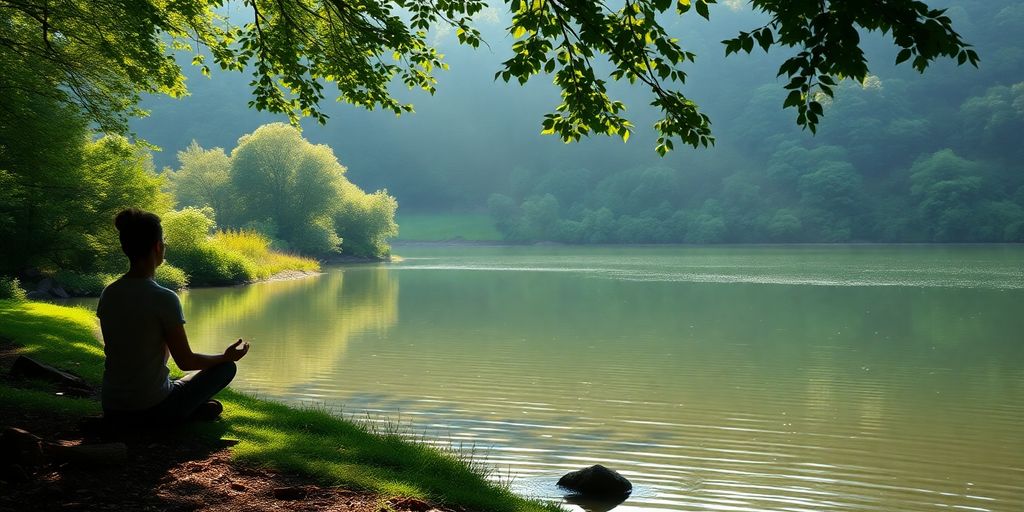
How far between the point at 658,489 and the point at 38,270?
88.0 ft

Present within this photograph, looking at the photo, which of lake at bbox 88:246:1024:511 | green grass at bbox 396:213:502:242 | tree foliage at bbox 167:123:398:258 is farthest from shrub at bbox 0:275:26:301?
green grass at bbox 396:213:502:242

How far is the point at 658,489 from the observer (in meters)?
8.38

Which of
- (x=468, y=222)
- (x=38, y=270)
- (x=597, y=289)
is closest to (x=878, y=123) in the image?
(x=468, y=222)

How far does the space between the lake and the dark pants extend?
351 centimetres

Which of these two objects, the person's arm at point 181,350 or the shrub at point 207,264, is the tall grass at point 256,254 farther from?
the person's arm at point 181,350

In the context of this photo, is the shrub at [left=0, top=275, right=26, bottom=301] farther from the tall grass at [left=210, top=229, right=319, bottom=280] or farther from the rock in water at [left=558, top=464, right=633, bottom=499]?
the tall grass at [left=210, top=229, right=319, bottom=280]

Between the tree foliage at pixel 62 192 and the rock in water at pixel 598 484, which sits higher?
the tree foliage at pixel 62 192

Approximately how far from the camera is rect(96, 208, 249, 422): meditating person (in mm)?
4977

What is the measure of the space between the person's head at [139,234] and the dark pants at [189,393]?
1034 millimetres

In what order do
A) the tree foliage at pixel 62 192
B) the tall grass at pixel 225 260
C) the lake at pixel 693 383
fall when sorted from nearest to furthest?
the lake at pixel 693 383 < the tree foliage at pixel 62 192 < the tall grass at pixel 225 260

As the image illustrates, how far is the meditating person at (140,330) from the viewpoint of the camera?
4.98 meters

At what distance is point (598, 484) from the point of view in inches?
316

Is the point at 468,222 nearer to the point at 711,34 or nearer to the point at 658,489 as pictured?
the point at 711,34

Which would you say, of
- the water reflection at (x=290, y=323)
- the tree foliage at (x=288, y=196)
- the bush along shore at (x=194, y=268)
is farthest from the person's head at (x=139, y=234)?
the tree foliage at (x=288, y=196)
